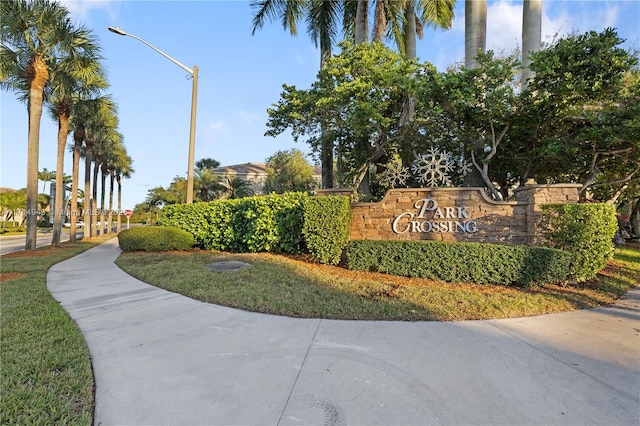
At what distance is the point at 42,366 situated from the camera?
2.85 metres

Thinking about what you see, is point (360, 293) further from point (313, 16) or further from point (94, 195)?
point (94, 195)

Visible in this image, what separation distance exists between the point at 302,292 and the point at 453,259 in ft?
10.3

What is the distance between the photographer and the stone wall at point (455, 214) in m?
7.35

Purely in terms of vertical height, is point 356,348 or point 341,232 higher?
point 341,232

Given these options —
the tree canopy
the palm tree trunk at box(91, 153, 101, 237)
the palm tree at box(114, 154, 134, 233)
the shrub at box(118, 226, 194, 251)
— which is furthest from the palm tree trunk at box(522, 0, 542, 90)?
the palm tree at box(114, 154, 134, 233)

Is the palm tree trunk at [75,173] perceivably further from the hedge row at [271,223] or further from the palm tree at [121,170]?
the palm tree at [121,170]

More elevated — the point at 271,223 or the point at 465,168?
the point at 465,168

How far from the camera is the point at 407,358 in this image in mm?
3131

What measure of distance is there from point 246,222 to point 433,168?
20.2 feet

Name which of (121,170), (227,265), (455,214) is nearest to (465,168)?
(455,214)

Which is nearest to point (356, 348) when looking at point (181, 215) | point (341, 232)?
point (341, 232)

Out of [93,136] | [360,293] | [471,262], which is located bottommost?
[360,293]

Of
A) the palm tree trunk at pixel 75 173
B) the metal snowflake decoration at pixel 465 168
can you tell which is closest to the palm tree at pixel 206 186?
the palm tree trunk at pixel 75 173

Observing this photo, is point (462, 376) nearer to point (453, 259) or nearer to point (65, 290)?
point (453, 259)
